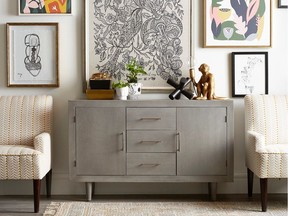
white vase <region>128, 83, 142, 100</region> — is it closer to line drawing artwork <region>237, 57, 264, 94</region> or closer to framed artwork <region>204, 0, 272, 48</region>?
framed artwork <region>204, 0, 272, 48</region>

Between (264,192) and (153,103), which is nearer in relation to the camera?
(264,192)

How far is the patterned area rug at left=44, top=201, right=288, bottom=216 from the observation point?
3.92 m

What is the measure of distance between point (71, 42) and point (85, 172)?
3.63 ft

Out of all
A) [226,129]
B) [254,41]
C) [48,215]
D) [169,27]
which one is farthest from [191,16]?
[48,215]

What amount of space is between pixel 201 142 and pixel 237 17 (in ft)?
3.64

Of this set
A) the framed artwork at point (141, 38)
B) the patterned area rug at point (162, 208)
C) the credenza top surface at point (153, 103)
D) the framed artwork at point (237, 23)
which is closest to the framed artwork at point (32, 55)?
the framed artwork at point (141, 38)

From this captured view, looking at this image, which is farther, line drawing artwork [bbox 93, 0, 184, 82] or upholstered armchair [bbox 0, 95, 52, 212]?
line drawing artwork [bbox 93, 0, 184, 82]

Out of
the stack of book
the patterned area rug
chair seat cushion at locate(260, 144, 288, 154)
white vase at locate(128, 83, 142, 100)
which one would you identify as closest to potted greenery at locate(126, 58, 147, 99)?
white vase at locate(128, 83, 142, 100)

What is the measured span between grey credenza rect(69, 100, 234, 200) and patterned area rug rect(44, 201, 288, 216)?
0.62 feet

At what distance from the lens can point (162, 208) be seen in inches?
160

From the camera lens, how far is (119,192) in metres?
4.57

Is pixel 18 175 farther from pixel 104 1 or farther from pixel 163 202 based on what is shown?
pixel 104 1

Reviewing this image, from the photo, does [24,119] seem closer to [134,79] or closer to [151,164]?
[134,79]

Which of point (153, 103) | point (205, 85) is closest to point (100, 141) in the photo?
point (153, 103)
